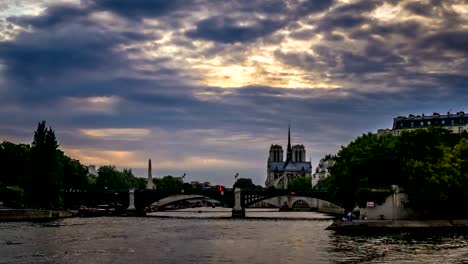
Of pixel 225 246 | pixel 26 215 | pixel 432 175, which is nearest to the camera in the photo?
pixel 225 246

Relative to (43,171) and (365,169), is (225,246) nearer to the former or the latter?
(365,169)

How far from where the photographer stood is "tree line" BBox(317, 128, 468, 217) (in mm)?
95812

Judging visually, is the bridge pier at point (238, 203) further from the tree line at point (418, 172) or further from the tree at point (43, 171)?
the tree line at point (418, 172)

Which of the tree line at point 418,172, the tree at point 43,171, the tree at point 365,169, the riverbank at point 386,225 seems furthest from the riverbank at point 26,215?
the riverbank at point 386,225

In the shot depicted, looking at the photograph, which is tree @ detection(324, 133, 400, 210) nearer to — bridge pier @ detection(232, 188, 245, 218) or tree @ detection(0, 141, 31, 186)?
bridge pier @ detection(232, 188, 245, 218)

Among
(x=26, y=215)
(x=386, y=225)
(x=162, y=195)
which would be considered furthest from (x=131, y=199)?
(x=386, y=225)

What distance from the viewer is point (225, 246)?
73.2 m

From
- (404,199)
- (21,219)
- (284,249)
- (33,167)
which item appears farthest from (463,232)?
(33,167)

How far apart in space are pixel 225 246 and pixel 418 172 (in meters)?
33.6

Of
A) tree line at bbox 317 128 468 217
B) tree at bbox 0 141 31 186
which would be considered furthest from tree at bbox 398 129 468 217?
tree at bbox 0 141 31 186

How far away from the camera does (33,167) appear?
136125mm

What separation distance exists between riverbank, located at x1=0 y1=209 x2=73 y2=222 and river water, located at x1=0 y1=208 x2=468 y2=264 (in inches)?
894

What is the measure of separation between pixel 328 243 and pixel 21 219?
2488 inches

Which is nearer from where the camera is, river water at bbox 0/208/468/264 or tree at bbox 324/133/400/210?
river water at bbox 0/208/468/264
